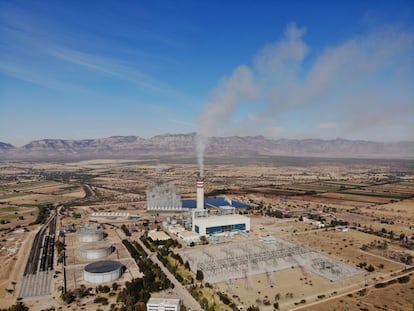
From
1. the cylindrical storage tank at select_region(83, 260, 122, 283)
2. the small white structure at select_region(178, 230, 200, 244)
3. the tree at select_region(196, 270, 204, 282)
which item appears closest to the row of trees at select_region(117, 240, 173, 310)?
the cylindrical storage tank at select_region(83, 260, 122, 283)

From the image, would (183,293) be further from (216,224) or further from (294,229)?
(294,229)

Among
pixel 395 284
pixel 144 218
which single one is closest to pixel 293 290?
pixel 395 284

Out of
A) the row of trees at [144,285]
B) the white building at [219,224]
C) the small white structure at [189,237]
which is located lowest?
the row of trees at [144,285]

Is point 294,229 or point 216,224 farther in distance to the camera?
point 294,229

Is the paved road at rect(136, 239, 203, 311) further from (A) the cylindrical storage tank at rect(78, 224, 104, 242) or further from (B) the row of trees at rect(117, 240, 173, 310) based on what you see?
(A) the cylindrical storage tank at rect(78, 224, 104, 242)

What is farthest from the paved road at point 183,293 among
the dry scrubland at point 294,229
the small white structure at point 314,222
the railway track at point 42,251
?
the small white structure at point 314,222

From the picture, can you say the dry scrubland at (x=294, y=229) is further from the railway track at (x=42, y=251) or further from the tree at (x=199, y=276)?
the tree at (x=199, y=276)

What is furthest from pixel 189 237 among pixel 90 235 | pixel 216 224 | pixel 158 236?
pixel 90 235
